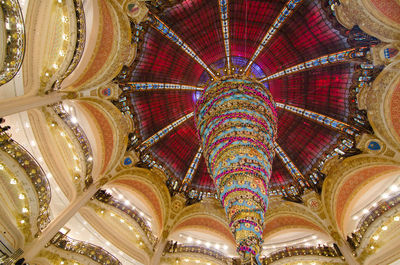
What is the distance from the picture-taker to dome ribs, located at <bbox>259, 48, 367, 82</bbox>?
10323mm

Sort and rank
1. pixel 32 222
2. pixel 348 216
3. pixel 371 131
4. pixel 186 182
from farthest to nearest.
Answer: pixel 186 182, pixel 348 216, pixel 371 131, pixel 32 222

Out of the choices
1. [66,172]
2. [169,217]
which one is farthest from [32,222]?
[169,217]

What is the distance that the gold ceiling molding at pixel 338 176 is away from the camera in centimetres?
1130

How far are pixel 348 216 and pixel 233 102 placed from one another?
8291mm

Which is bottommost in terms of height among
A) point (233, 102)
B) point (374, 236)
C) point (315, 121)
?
point (374, 236)

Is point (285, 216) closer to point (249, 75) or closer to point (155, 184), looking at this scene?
point (155, 184)

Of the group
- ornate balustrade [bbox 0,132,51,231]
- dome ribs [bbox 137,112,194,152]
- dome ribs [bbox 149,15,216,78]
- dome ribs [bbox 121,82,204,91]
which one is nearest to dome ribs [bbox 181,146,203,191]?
dome ribs [bbox 137,112,194,152]

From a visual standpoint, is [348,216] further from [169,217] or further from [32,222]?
[32,222]

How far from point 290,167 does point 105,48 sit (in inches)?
419

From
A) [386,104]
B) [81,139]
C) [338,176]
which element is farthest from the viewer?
[338,176]

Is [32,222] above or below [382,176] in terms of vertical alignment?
below

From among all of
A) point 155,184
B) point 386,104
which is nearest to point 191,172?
point 155,184

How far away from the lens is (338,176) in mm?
12023

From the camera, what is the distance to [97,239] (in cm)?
1112
